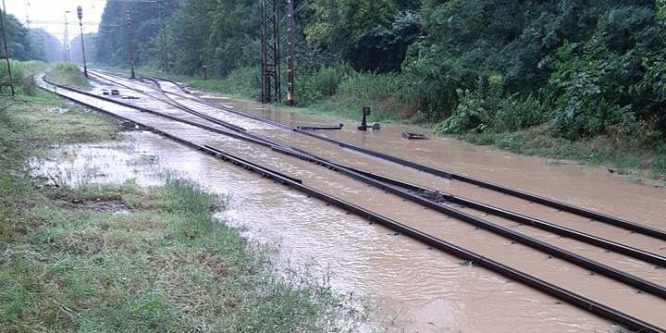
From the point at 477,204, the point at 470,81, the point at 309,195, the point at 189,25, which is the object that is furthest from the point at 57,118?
the point at 189,25

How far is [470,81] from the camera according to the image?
67.5ft

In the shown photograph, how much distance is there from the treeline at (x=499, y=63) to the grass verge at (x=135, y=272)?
37.5 feet

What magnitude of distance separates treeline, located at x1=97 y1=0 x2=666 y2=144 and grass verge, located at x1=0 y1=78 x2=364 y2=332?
37.5 feet

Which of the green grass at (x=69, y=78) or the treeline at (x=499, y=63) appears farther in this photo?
the green grass at (x=69, y=78)

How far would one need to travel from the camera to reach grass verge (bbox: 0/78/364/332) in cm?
440

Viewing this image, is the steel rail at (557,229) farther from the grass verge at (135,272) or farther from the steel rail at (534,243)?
the grass verge at (135,272)

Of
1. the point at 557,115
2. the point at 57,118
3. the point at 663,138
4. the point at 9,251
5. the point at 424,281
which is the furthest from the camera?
the point at 57,118

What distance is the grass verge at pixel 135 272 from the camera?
4.40m

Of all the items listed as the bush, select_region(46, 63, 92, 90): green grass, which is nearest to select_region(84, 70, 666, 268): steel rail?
the bush

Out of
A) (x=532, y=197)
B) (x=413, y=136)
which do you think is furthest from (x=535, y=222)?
(x=413, y=136)

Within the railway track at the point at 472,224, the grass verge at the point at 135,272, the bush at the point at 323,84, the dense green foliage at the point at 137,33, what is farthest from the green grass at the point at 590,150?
the dense green foliage at the point at 137,33

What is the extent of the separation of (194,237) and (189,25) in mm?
57701

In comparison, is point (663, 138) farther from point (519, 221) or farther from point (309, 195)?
point (309, 195)

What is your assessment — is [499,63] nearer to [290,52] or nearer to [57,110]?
[290,52]
